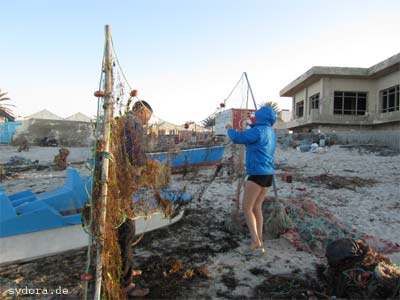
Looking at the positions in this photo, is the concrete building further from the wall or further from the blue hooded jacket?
the wall

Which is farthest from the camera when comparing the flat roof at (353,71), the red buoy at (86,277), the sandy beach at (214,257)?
the flat roof at (353,71)

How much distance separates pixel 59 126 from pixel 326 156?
22790 mm

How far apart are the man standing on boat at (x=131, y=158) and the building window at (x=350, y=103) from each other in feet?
72.6

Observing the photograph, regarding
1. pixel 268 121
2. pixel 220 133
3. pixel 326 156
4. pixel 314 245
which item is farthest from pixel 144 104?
pixel 326 156

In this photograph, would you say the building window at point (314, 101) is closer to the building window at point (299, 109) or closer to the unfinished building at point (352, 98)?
the unfinished building at point (352, 98)

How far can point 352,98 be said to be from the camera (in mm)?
21406

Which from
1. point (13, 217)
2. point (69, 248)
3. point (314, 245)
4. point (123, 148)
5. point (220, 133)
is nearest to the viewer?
point (123, 148)

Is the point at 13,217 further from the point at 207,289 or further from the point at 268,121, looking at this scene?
the point at 268,121

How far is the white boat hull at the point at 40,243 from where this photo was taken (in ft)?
9.63

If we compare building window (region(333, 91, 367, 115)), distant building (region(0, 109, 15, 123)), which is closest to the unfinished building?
building window (region(333, 91, 367, 115))

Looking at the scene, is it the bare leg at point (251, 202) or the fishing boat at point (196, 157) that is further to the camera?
the fishing boat at point (196, 157)

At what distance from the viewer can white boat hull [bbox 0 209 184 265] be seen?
2.94 metres

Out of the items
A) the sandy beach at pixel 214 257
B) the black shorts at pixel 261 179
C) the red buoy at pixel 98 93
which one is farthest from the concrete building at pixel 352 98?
the red buoy at pixel 98 93

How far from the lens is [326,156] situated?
43.5ft
